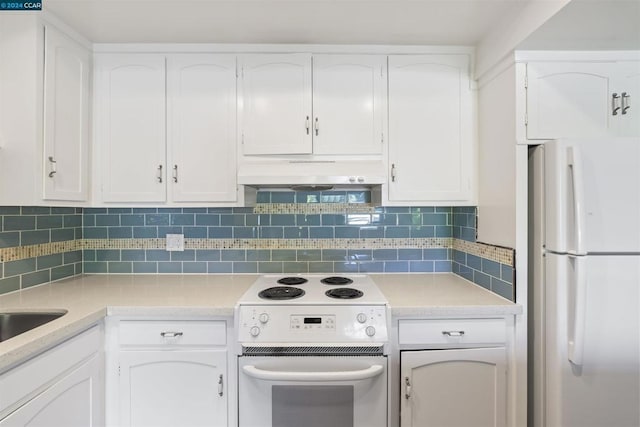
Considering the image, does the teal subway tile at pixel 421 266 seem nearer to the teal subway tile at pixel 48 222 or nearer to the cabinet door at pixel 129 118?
the cabinet door at pixel 129 118

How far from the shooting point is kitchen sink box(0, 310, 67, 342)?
4.60 ft

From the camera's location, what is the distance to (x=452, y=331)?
150cm

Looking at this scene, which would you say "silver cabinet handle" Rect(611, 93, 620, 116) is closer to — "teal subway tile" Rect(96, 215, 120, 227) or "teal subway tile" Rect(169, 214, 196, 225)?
"teal subway tile" Rect(169, 214, 196, 225)

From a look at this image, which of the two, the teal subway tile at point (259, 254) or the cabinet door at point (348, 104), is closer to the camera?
the cabinet door at point (348, 104)

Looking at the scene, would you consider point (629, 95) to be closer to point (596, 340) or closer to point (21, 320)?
point (596, 340)

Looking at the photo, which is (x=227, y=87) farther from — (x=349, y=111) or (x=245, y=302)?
(x=245, y=302)

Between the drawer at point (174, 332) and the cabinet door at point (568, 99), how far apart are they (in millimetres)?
1734

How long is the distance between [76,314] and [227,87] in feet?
4.39

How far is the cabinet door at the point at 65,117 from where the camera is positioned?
153 cm

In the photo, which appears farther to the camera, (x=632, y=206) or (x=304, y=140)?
(x=304, y=140)

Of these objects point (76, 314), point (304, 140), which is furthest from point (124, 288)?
point (304, 140)

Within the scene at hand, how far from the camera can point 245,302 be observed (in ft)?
4.95

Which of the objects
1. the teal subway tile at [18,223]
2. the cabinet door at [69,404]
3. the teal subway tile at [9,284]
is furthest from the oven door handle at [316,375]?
the teal subway tile at [18,223]

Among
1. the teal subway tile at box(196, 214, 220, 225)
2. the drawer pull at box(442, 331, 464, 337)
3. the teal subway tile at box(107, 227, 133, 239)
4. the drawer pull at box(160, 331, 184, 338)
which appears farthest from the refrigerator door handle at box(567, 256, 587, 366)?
the teal subway tile at box(107, 227, 133, 239)
